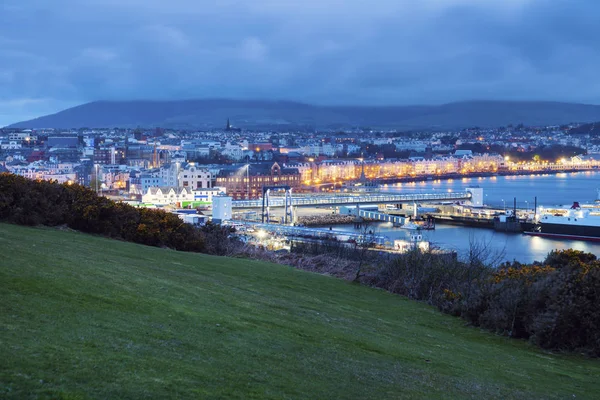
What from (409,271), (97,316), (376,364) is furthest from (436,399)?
(409,271)

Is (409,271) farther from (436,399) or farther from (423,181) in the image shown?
(423,181)

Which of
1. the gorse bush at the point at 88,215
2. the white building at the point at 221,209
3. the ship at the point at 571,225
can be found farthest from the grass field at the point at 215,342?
the ship at the point at 571,225

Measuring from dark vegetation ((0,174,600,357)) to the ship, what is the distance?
82.8ft

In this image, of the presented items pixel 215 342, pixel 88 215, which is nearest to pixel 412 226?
pixel 88 215

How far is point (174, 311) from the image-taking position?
20.8 ft

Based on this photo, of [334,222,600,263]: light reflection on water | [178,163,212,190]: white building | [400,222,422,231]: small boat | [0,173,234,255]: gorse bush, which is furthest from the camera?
[178,163,212,190]: white building

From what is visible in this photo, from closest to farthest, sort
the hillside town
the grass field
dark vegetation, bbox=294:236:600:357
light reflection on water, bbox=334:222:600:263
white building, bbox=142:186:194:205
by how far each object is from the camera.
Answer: the grass field, dark vegetation, bbox=294:236:600:357, light reflection on water, bbox=334:222:600:263, white building, bbox=142:186:194:205, the hillside town

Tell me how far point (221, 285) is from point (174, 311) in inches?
88.0

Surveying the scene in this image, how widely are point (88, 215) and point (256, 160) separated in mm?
71374

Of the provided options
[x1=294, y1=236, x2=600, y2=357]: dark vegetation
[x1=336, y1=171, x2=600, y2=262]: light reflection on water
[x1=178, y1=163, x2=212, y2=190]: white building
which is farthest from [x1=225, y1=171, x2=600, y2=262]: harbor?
[x1=294, y1=236, x2=600, y2=357]: dark vegetation

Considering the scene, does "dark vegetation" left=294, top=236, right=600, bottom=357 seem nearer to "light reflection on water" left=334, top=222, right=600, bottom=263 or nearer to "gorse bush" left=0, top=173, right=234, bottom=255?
"gorse bush" left=0, top=173, right=234, bottom=255

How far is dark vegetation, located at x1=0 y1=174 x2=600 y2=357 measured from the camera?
8.65 m

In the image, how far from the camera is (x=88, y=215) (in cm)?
1315

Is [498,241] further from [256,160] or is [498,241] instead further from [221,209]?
[256,160]
